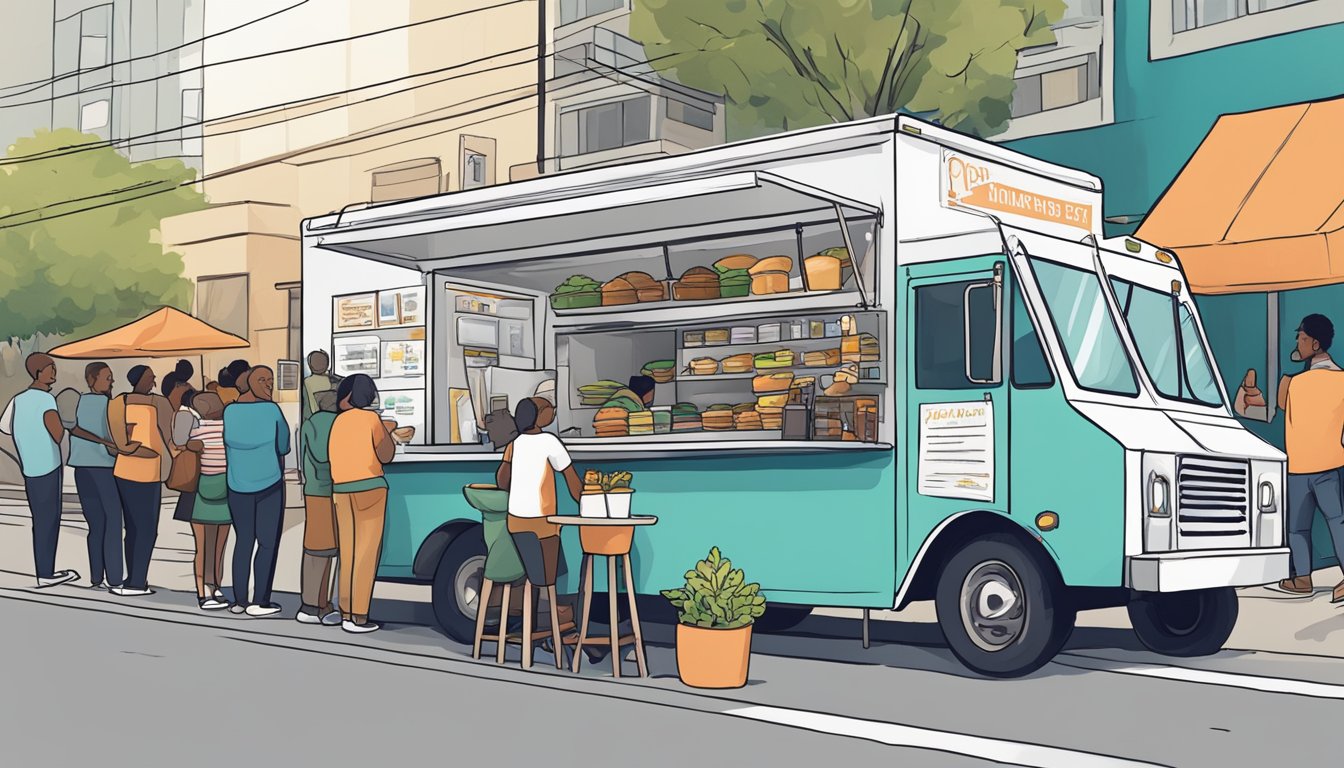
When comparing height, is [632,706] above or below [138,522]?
below

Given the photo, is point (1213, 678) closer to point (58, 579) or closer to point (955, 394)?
point (955, 394)

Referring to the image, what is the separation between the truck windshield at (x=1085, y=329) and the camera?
9.71 meters

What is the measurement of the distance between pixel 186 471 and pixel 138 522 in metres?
0.78

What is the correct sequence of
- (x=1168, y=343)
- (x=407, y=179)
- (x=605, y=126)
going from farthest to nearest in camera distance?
(x=407, y=179), (x=605, y=126), (x=1168, y=343)

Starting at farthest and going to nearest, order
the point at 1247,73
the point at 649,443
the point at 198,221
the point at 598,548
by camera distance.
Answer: the point at 198,221 < the point at 1247,73 < the point at 649,443 < the point at 598,548

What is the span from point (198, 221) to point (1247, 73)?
89.3 ft

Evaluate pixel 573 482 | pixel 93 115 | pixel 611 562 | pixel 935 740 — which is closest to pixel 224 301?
pixel 93 115

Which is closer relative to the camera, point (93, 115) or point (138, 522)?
point (138, 522)

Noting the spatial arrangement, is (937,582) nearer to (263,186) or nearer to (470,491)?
(470,491)

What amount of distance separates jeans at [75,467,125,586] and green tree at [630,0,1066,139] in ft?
33.0

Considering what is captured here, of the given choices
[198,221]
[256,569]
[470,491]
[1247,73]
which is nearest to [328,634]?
[256,569]

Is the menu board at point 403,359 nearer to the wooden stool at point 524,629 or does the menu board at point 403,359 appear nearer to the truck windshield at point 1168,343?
the wooden stool at point 524,629

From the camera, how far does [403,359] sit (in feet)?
42.8

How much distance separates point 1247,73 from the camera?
19062 millimetres
